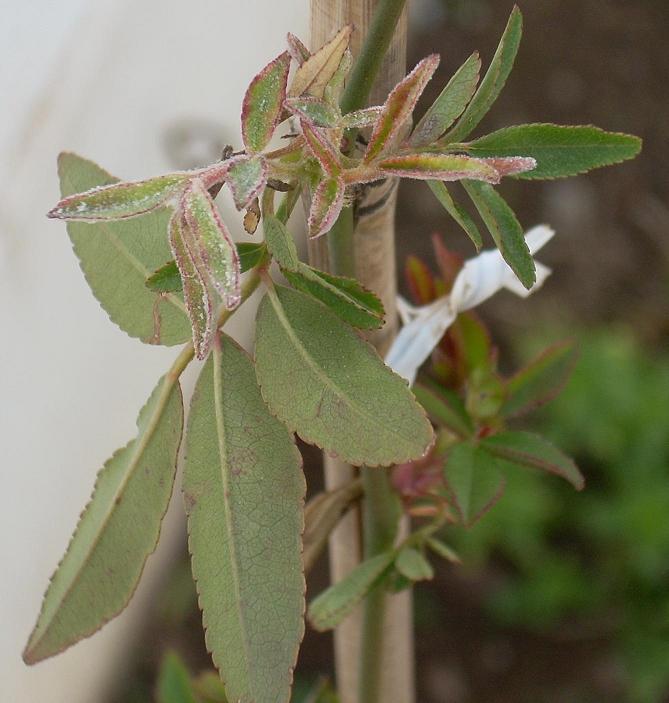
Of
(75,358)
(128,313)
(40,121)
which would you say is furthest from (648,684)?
(128,313)

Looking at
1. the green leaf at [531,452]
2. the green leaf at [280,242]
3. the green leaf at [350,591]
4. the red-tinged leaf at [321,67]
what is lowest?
the green leaf at [350,591]

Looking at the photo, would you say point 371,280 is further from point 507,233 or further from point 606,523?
point 606,523

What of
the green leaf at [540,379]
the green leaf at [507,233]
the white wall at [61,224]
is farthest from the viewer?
the white wall at [61,224]

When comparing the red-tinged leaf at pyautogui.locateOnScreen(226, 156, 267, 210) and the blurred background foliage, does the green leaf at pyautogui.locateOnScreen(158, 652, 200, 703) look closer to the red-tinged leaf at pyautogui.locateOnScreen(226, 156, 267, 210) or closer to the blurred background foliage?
the red-tinged leaf at pyautogui.locateOnScreen(226, 156, 267, 210)

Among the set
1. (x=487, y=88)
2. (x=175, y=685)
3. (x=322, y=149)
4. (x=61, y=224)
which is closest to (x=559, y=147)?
(x=487, y=88)

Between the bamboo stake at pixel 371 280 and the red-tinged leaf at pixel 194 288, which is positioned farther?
the bamboo stake at pixel 371 280

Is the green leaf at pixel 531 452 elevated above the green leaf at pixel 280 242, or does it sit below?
below

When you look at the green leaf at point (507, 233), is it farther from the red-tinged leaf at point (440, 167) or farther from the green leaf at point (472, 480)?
the green leaf at point (472, 480)

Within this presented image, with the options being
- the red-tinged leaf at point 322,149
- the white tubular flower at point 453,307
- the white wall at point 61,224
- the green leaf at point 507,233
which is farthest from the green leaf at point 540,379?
the white wall at point 61,224

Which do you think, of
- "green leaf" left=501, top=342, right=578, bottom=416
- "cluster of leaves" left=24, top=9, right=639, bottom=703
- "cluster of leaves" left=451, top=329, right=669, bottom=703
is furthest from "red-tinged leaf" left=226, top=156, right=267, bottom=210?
"cluster of leaves" left=451, top=329, right=669, bottom=703
